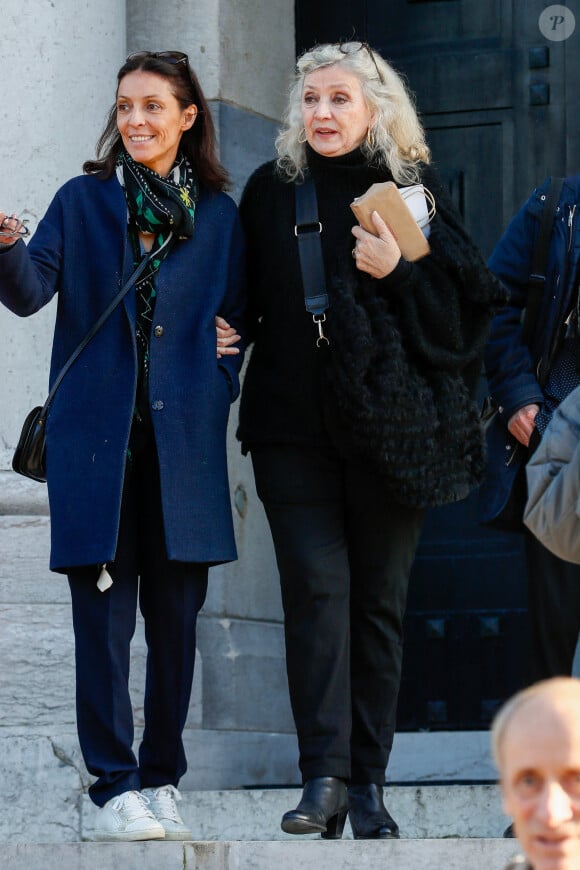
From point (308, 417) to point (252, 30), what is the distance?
234cm

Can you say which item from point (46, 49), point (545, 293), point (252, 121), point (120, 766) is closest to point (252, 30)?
point (252, 121)

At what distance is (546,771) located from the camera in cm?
213

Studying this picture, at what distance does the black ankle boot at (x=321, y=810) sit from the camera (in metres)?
4.36

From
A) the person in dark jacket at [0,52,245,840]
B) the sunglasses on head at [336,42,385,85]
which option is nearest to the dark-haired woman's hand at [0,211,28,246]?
the person in dark jacket at [0,52,245,840]

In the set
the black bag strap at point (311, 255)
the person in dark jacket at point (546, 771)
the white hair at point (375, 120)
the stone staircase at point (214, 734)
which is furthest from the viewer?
the stone staircase at point (214, 734)

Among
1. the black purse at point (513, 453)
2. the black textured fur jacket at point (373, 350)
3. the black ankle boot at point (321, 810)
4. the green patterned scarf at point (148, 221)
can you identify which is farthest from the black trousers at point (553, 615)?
the green patterned scarf at point (148, 221)

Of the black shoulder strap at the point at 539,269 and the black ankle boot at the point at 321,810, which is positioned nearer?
the black ankle boot at the point at 321,810

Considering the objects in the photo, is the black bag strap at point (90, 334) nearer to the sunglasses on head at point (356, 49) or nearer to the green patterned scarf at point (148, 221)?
the green patterned scarf at point (148, 221)

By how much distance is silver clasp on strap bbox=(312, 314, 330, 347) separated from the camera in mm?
4625

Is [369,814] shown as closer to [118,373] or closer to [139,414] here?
[139,414]

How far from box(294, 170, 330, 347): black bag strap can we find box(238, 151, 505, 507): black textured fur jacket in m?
0.02

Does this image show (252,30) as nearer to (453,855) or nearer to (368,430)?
(368,430)

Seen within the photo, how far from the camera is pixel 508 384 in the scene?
4961 mm

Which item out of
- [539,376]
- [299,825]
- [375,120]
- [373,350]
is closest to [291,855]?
[299,825]
